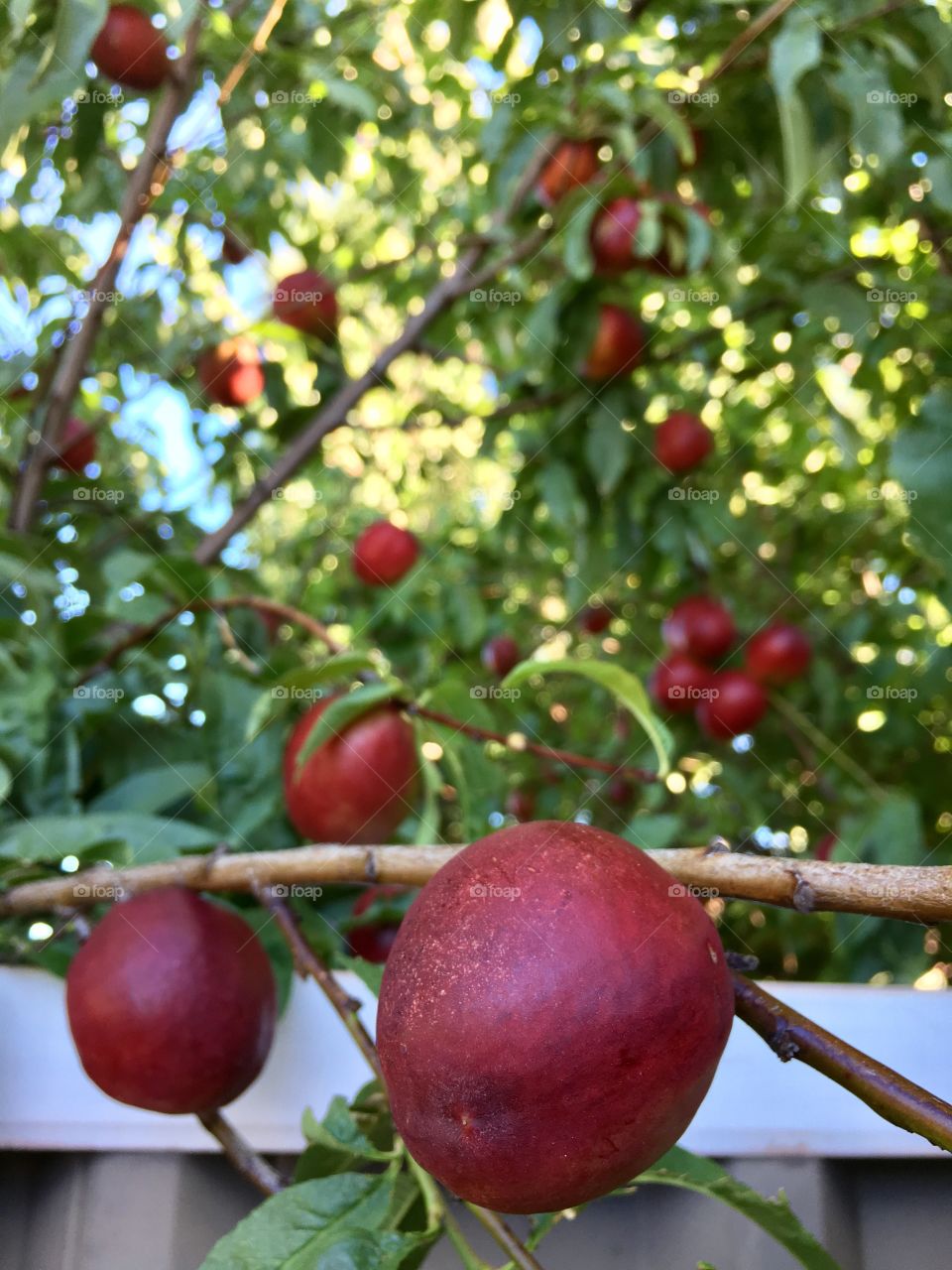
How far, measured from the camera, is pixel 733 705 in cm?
171

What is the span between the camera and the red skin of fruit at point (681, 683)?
1.72 metres

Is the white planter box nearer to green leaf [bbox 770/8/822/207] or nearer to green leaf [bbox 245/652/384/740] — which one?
green leaf [bbox 245/652/384/740]

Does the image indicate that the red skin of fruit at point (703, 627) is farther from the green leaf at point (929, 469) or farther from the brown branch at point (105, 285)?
the brown branch at point (105, 285)

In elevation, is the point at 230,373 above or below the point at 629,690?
below

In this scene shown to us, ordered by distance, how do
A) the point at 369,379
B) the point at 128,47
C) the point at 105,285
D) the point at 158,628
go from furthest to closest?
the point at 369,379 → the point at 128,47 → the point at 105,285 → the point at 158,628

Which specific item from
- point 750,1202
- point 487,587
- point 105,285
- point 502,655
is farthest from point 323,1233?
Answer: point 487,587

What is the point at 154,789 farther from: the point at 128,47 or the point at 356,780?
the point at 128,47

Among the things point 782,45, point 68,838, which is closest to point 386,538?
point 782,45

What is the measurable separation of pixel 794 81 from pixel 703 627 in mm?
909

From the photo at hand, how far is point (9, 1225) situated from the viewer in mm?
641

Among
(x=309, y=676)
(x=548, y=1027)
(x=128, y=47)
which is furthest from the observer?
(x=128, y=47)

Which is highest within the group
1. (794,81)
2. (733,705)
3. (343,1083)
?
(794,81)

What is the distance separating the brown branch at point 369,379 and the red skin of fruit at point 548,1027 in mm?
859

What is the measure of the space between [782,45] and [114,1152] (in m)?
1.02
